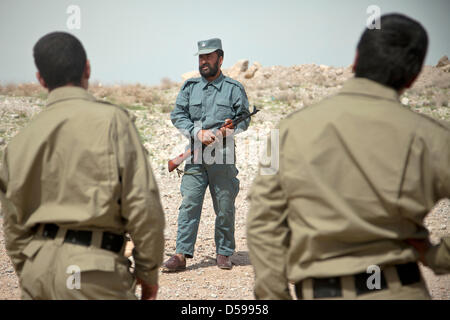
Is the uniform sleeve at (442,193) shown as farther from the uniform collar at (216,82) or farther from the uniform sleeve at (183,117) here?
the uniform collar at (216,82)

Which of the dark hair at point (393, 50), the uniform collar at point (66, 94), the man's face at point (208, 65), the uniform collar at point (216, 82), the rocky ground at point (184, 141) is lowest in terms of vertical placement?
→ the rocky ground at point (184, 141)

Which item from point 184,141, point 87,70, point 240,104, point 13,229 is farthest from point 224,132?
point 184,141

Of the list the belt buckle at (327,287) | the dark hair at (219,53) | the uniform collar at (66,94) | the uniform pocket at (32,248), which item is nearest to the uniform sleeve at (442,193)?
the belt buckle at (327,287)

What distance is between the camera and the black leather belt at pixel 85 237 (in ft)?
7.20

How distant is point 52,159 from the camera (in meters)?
2.20

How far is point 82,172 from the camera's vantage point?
217 centimetres

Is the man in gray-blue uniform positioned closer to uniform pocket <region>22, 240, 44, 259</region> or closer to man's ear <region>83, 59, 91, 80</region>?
man's ear <region>83, 59, 91, 80</region>

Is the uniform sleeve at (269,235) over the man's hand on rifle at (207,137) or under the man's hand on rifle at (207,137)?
over

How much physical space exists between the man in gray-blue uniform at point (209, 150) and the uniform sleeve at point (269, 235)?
321 cm

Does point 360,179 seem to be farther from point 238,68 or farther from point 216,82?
point 238,68

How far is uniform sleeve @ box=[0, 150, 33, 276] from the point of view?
7.70ft

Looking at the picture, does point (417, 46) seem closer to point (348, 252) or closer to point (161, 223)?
point (348, 252)

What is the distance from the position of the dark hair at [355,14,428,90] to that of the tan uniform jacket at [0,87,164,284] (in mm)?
1058
